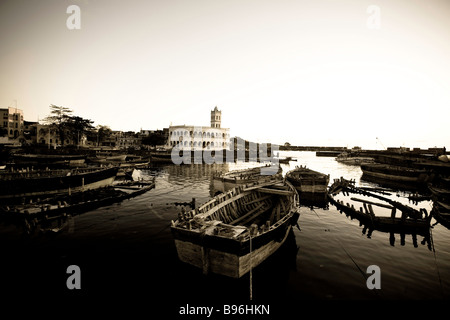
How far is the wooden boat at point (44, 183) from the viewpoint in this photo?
27.1 m

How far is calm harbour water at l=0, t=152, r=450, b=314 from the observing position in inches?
444

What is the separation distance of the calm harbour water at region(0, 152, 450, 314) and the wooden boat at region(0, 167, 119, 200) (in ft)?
37.4

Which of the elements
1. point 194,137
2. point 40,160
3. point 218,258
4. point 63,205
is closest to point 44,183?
point 63,205

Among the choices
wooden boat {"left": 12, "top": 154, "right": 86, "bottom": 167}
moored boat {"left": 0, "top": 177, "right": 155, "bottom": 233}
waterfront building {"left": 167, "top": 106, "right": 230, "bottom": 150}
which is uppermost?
waterfront building {"left": 167, "top": 106, "right": 230, "bottom": 150}

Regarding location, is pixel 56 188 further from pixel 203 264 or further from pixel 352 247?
pixel 352 247

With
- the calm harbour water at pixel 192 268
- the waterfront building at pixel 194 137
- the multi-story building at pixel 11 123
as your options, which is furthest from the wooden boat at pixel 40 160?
the waterfront building at pixel 194 137

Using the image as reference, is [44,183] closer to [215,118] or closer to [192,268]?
[192,268]

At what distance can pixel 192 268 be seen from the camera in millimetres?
12445

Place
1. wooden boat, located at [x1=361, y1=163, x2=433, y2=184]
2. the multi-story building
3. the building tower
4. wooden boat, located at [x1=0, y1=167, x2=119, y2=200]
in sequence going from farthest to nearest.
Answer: the building tower, the multi-story building, wooden boat, located at [x1=361, y1=163, x2=433, y2=184], wooden boat, located at [x1=0, y1=167, x2=119, y2=200]

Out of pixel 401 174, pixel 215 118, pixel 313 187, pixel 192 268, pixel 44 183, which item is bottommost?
pixel 192 268

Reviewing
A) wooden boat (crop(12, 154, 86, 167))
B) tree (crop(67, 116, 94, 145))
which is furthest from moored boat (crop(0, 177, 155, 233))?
Answer: tree (crop(67, 116, 94, 145))

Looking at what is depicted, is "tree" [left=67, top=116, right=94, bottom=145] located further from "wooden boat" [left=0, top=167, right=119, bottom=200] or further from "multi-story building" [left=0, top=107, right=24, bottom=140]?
"wooden boat" [left=0, top=167, right=119, bottom=200]

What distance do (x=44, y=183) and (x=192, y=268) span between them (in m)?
28.9
